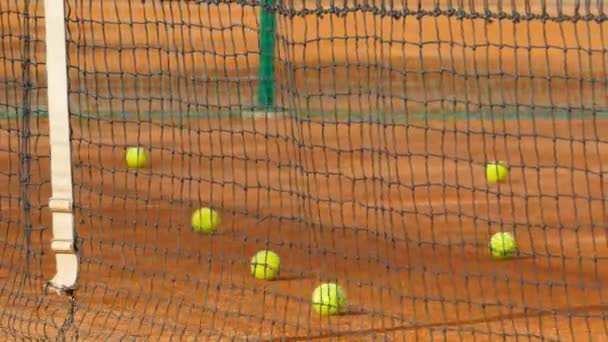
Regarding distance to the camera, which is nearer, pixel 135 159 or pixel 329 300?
pixel 329 300

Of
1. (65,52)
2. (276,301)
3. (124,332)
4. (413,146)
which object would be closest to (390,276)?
(276,301)

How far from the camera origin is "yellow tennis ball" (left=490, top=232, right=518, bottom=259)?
884 cm

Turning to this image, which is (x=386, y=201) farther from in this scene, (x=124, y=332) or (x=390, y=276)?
(x=124, y=332)

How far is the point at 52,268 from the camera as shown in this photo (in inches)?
336

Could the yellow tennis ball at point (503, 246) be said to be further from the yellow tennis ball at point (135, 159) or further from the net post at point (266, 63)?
the net post at point (266, 63)

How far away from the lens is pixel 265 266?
831 cm

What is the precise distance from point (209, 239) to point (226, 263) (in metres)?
0.60

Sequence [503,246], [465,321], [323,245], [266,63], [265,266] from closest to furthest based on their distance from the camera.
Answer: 1. [465,321]
2. [265,266]
3. [503,246]
4. [323,245]
5. [266,63]

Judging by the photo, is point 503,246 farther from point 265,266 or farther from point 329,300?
point 329,300

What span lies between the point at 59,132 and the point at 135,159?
413cm

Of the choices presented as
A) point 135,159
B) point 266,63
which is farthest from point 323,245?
point 266,63

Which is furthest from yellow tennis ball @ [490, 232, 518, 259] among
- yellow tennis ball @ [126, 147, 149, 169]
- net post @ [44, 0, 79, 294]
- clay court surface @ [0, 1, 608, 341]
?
yellow tennis ball @ [126, 147, 149, 169]

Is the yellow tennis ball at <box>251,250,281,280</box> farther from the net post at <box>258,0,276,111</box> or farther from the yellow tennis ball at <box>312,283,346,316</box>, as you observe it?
the net post at <box>258,0,276,111</box>

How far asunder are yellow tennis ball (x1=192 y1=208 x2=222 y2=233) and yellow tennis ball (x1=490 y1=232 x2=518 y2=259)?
5.37 ft
